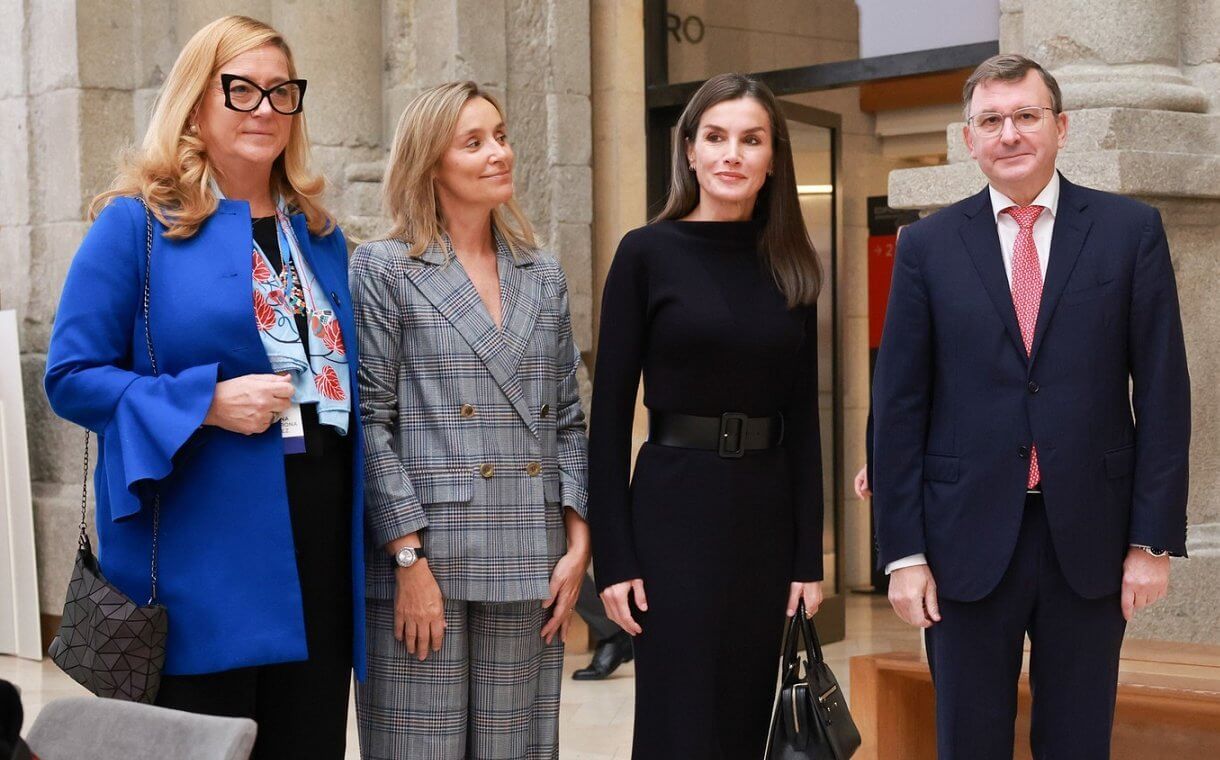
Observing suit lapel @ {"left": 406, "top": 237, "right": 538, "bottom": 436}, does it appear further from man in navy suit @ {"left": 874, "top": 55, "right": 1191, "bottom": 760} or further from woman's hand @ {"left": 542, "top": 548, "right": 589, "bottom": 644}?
man in navy suit @ {"left": 874, "top": 55, "right": 1191, "bottom": 760}

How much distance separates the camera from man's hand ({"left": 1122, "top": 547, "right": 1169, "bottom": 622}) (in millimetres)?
2781

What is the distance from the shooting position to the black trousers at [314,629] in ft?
9.27

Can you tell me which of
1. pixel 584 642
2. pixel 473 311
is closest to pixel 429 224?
pixel 473 311

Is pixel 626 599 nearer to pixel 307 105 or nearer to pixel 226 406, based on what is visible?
pixel 226 406

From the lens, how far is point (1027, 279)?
286 centimetres

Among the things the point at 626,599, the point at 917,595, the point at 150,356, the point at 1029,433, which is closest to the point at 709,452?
the point at 626,599

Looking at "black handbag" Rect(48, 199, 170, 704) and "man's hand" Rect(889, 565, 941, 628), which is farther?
"man's hand" Rect(889, 565, 941, 628)

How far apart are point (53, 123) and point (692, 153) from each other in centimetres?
444

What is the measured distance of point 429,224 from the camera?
124 inches

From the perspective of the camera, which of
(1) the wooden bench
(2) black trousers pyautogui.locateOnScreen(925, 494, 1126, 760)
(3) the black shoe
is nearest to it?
(2) black trousers pyautogui.locateOnScreen(925, 494, 1126, 760)

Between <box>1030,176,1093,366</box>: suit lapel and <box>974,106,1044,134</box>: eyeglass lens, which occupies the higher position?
<box>974,106,1044,134</box>: eyeglass lens

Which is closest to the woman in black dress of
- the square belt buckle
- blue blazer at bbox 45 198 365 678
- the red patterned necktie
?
the square belt buckle

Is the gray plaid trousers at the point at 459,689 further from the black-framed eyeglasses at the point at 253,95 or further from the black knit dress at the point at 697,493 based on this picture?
the black-framed eyeglasses at the point at 253,95

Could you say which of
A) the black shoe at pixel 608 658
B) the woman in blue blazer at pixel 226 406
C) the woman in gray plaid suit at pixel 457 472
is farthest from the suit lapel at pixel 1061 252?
the black shoe at pixel 608 658
